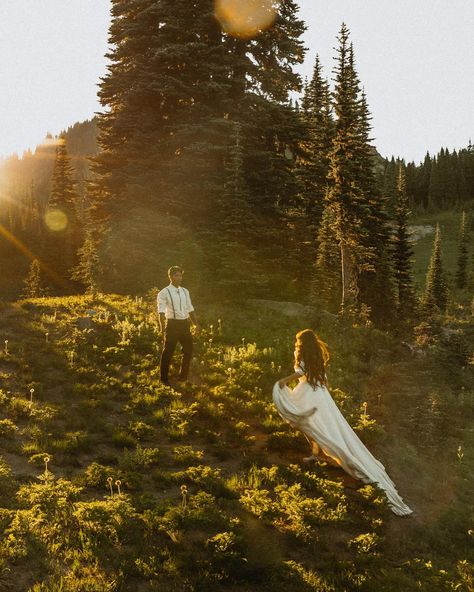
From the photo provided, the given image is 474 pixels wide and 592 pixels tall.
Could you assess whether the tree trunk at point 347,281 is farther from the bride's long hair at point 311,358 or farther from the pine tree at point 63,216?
the pine tree at point 63,216

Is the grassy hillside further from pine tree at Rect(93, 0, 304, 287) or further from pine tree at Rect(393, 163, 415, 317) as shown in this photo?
pine tree at Rect(393, 163, 415, 317)

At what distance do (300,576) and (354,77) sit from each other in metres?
26.0

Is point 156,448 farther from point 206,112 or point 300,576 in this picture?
point 206,112

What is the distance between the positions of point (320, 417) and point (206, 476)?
1970mm

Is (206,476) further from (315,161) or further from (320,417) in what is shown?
(315,161)

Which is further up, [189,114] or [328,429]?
[189,114]

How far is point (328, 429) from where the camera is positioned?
25.0 ft

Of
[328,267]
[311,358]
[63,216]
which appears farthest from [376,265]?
[63,216]

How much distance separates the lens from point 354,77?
2600 centimetres

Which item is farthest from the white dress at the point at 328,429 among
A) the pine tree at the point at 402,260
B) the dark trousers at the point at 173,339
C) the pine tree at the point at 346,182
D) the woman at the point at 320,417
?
the pine tree at the point at 402,260

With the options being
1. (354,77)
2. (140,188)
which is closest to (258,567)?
(140,188)

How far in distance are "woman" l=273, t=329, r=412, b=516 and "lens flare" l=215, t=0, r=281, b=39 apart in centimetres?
2289

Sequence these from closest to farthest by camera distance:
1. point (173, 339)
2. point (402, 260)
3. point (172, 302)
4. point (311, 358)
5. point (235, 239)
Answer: point (311, 358), point (172, 302), point (173, 339), point (235, 239), point (402, 260)

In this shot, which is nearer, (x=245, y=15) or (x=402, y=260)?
(x=245, y=15)
